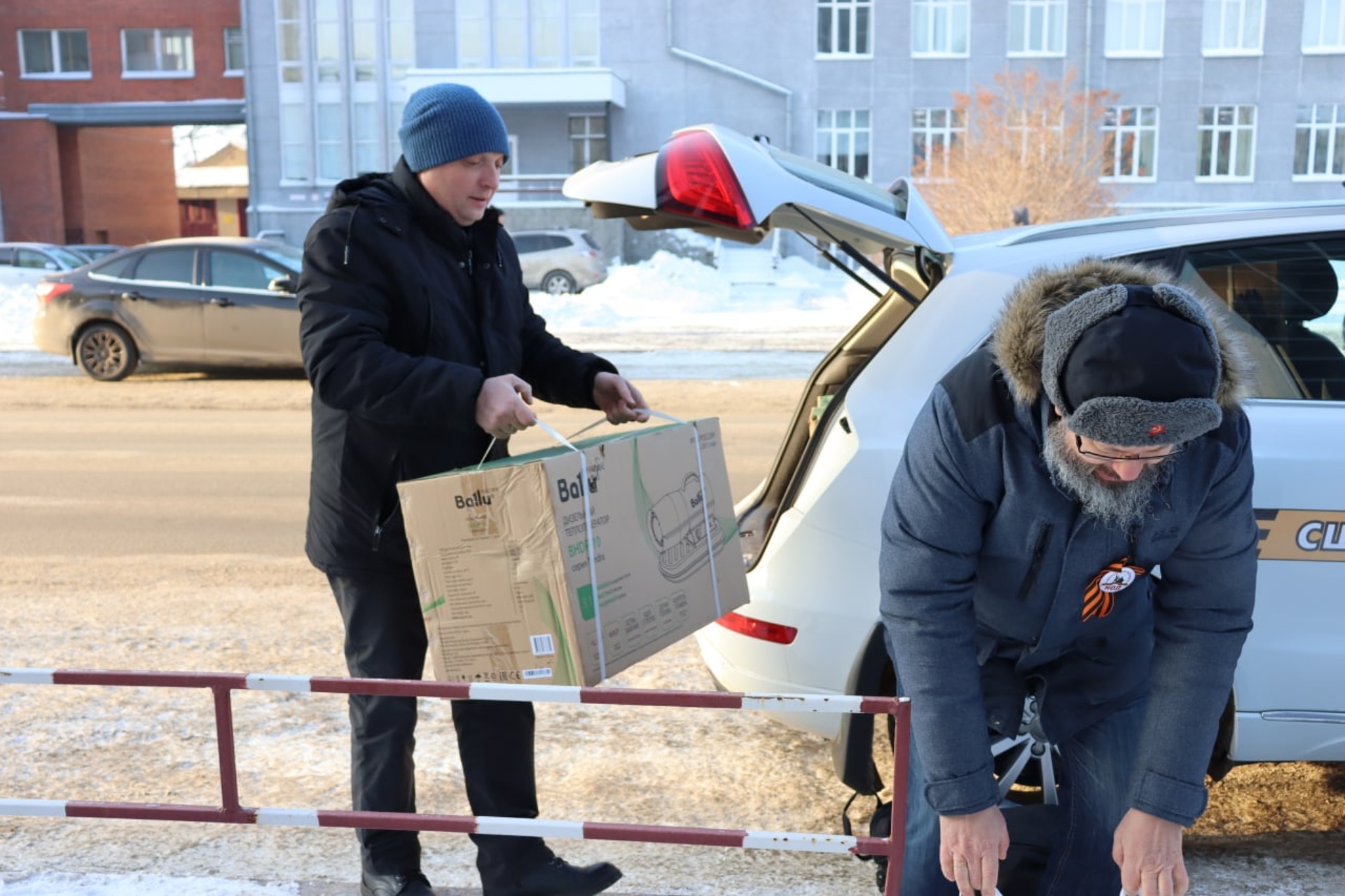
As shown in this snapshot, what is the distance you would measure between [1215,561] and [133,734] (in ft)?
12.2

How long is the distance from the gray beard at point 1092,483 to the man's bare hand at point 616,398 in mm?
1432

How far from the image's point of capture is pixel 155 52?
47.1 m

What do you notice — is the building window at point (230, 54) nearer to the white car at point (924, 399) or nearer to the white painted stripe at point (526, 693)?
the white car at point (924, 399)

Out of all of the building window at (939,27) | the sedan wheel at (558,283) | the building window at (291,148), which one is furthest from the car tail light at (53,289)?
the building window at (939,27)

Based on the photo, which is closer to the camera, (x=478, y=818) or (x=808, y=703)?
(x=808, y=703)

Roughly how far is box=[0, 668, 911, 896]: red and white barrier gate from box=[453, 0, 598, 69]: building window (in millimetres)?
36939

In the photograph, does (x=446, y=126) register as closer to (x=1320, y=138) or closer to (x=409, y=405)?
(x=409, y=405)

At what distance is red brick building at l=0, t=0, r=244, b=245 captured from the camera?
45812 mm

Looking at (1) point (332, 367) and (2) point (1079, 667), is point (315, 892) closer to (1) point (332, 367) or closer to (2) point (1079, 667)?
(1) point (332, 367)

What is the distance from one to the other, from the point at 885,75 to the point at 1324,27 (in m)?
12.8

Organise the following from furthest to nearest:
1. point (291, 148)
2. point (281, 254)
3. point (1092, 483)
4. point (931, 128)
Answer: point (291, 148) → point (931, 128) → point (281, 254) → point (1092, 483)

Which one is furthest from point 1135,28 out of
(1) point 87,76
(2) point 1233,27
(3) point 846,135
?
(1) point 87,76

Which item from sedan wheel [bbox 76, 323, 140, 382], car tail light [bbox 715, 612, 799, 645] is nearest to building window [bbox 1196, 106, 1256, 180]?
sedan wheel [bbox 76, 323, 140, 382]

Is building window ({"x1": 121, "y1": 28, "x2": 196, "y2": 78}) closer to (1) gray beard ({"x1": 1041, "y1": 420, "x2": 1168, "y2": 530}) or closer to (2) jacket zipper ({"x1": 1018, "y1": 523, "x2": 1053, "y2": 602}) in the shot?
(2) jacket zipper ({"x1": 1018, "y1": 523, "x2": 1053, "y2": 602})
